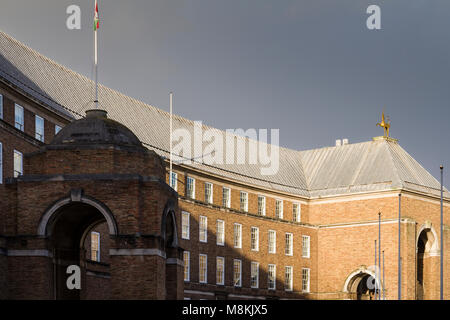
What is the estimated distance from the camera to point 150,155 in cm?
3988

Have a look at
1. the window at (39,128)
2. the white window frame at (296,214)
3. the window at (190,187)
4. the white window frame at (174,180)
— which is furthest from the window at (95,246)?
the white window frame at (296,214)

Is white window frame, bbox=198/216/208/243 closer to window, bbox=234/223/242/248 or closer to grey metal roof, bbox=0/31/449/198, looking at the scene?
grey metal roof, bbox=0/31/449/198

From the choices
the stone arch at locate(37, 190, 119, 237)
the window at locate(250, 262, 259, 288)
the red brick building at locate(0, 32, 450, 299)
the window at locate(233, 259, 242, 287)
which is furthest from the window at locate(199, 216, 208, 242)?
the stone arch at locate(37, 190, 119, 237)

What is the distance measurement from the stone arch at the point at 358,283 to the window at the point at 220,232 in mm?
16441

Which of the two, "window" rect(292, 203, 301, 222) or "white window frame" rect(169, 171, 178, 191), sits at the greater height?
"white window frame" rect(169, 171, 178, 191)

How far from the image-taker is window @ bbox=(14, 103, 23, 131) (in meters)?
63.8

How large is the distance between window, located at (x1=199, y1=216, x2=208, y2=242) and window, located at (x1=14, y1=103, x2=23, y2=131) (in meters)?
29.6

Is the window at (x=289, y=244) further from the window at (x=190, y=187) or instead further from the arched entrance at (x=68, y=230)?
the arched entrance at (x=68, y=230)

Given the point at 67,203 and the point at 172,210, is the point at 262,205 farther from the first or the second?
the point at 67,203

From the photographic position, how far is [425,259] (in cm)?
10306

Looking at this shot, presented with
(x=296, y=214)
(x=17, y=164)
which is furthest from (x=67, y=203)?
(x=296, y=214)

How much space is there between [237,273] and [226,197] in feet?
25.9
